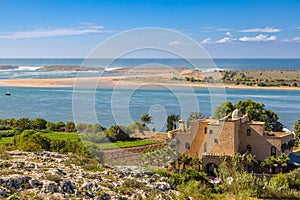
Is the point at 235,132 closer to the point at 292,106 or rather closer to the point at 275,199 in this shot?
the point at 275,199

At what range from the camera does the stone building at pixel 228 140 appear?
57.4 feet

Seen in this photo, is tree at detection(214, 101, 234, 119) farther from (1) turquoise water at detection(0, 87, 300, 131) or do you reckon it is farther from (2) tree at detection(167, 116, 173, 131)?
(1) turquoise water at detection(0, 87, 300, 131)

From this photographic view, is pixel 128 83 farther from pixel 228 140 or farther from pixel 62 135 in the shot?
pixel 228 140

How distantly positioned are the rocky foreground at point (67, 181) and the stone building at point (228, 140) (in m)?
5.67

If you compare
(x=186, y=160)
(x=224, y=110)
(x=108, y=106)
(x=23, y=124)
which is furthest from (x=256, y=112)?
(x=108, y=106)

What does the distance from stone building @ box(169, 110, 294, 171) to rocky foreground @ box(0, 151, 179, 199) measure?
5.67 m

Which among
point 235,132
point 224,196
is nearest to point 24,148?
point 224,196

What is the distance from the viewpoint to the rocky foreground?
30.5 feet

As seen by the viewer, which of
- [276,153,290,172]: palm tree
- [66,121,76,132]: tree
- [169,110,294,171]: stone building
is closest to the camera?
[276,153,290,172]: palm tree

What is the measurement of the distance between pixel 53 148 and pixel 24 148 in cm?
241

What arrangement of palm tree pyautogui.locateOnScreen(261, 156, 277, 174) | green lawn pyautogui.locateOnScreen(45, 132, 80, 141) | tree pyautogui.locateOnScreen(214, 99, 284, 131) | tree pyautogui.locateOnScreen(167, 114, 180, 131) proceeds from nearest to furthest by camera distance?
1. palm tree pyautogui.locateOnScreen(261, 156, 277, 174)
2. tree pyautogui.locateOnScreen(214, 99, 284, 131)
3. green lawn pyautogui.locateOnScreen(45, 132, 80, 141)
4. tree pyautogui.locateOnScreen(167, 114, 180, 131)

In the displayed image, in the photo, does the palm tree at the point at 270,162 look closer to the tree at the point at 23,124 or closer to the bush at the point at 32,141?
the bush at the point at 32,141

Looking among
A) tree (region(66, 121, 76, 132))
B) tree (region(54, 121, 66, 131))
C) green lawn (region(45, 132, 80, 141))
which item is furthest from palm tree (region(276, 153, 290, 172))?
tree (region(54, 121, 66, 131))

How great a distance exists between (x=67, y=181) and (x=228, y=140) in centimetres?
931
